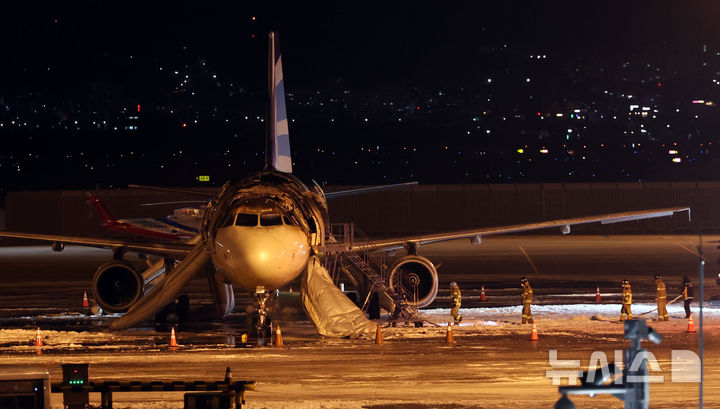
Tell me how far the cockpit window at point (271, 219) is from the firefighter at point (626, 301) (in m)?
9.28

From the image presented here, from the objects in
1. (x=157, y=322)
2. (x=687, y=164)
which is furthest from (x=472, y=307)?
(x=687, y=164)

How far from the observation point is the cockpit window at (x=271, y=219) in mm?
24031

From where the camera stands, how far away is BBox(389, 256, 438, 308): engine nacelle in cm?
2845

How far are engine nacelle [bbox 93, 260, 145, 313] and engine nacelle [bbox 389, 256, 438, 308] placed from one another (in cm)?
710

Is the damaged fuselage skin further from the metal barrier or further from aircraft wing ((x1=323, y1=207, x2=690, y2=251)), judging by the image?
the metal barrier

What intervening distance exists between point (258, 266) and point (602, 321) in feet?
31.0

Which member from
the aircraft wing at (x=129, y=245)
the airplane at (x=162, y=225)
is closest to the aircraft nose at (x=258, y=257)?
the aircraft wing at (x=129, y=245)

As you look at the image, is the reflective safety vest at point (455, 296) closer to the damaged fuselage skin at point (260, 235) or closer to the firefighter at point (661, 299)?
the damaged fuselage skin at point (260, 235)

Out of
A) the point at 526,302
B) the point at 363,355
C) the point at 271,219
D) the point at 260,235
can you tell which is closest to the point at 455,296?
the point at 526,302

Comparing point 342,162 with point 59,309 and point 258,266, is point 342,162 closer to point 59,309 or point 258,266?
point 59,309

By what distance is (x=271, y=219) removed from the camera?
950 inches

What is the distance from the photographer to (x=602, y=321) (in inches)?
1058

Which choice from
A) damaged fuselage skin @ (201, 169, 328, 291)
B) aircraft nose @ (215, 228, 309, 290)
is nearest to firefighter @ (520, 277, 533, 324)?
damaged fuselage skin @ (201, 169, 328, 291)

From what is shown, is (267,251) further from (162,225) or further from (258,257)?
(162,225)
